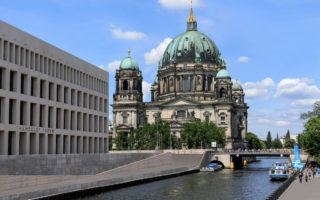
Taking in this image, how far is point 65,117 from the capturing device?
87.2 meters

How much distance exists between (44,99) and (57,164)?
15.6 m

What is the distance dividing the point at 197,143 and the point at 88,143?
74.8 m

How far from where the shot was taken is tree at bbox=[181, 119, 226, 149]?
166 metres

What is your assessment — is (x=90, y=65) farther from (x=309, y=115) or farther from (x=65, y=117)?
(x=309, y=115)

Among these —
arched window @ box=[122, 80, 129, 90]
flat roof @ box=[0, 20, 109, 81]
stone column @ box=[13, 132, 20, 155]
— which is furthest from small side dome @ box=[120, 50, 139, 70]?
stone column @ box=[13, 132, 20, 155]

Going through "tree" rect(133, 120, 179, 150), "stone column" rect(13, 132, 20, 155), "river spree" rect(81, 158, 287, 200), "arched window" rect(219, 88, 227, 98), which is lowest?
"river spree" rect(81, 158, 287, 200)

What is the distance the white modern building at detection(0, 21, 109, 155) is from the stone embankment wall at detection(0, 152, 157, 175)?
262 inches

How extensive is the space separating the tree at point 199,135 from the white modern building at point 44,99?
6681 centimetres

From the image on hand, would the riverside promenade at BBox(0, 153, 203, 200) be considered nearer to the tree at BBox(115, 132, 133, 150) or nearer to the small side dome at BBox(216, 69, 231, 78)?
the tree at BBox(115, 132, 133, 150)

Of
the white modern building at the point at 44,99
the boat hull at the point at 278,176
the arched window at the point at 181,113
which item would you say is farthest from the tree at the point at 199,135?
the boat hull at the point at 278,176

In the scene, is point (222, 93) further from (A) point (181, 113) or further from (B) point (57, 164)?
(B) point (57, 164)

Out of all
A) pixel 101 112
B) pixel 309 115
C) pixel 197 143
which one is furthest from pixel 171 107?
pixel 101 112

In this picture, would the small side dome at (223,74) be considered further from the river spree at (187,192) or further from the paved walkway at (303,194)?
the paved walkway at (303,194)

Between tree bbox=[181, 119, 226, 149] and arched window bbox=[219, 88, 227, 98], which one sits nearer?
tree bbox=[181, 119, 226, 149]
